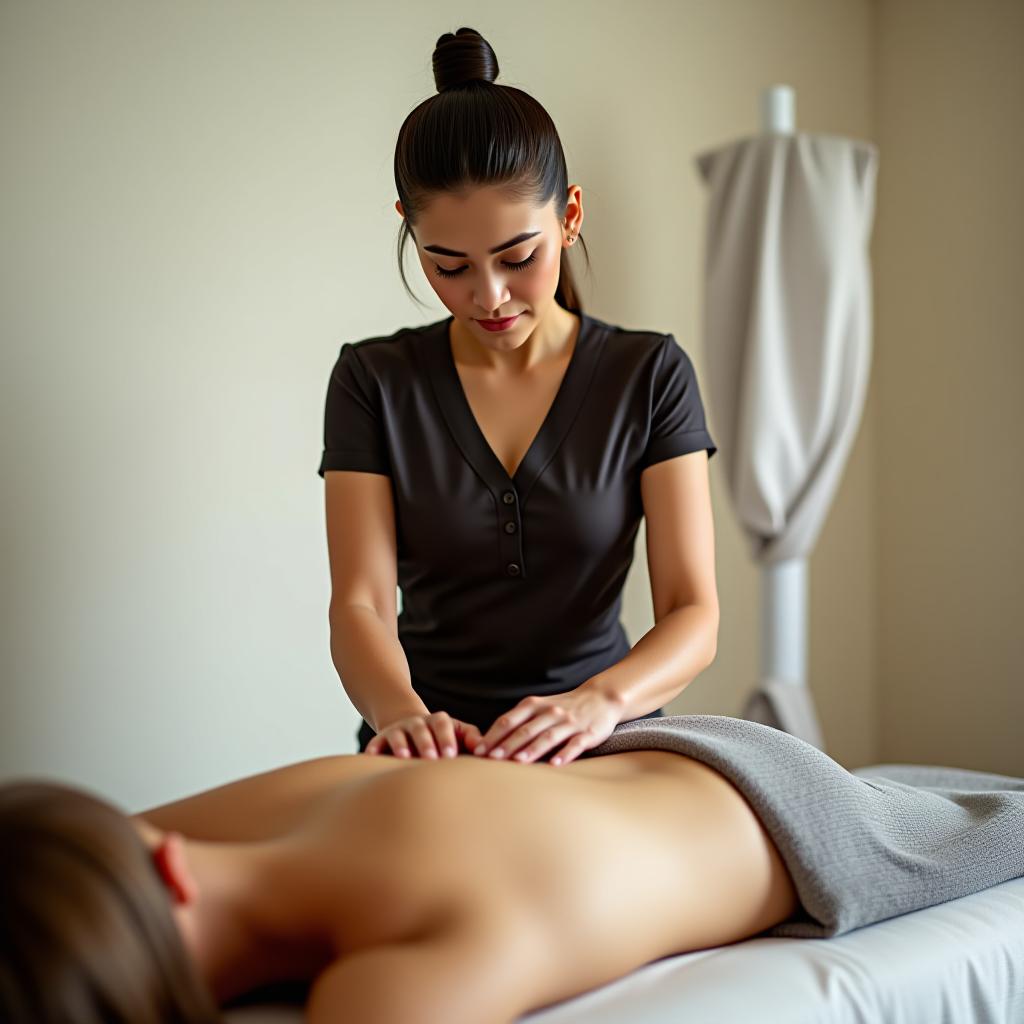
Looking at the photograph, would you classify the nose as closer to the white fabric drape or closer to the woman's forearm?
the woman's forearm

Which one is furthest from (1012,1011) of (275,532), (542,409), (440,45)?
(275,532)

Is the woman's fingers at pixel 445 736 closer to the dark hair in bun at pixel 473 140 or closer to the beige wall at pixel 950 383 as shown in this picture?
the dark hair in bun at pixel 473 140

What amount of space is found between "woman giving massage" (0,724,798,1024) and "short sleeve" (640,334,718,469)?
0.49 m

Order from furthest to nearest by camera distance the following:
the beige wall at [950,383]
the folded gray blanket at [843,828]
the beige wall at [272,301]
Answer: the beige wall at [950,383] < the beige wall at [272,301] < the folded gray blanket at [843,828]

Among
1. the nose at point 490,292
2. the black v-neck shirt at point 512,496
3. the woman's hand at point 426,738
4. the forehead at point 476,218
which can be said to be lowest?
the woman's hand at point 426,738

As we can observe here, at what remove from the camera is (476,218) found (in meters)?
1.49

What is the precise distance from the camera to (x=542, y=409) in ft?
5.75

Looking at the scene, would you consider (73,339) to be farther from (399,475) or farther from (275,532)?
(399,475)

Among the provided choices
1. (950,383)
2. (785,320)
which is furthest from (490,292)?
(950,383)

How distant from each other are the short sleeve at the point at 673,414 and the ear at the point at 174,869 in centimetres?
95

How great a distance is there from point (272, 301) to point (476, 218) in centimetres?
115

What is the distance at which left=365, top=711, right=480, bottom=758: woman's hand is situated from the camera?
1.35m

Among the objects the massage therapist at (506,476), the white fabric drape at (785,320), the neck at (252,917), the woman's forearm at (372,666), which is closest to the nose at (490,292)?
the massage therapist at (506,476)

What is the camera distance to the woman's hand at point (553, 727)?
4.40ft
